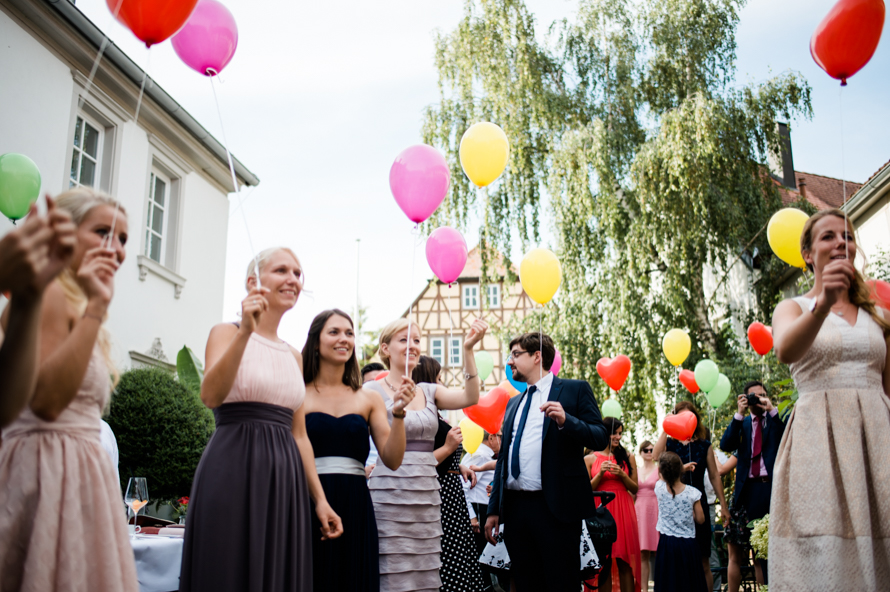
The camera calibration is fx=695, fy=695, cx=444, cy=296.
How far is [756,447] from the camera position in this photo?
627 centimetres

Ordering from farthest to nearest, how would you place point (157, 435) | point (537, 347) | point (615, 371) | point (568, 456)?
1. point (615, 371)
2. point (157, 435)
3. point (537, 347)
4. point (568, 456)

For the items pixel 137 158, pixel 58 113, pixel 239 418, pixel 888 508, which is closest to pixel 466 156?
pixel 239 418

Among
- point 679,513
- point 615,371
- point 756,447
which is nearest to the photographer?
point 756,447

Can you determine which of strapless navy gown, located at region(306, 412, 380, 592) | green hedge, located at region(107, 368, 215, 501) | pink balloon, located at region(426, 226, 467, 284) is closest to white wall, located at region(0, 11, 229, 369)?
green hedge, located at region(107, 368, 215, 501)

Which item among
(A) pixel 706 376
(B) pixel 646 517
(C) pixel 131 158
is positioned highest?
(C) pixel 131 158

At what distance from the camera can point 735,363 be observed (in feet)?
39.1

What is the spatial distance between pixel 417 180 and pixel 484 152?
1199mm

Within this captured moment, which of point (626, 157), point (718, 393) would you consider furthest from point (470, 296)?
point (718, 393)

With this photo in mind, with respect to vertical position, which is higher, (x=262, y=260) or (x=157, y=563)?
(x=262, y=260)

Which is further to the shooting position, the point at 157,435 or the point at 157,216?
the point at 157,216

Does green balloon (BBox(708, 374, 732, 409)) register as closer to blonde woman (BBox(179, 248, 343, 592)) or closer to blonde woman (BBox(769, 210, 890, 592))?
blonde woman (BBox(769, 210, 890, 592))

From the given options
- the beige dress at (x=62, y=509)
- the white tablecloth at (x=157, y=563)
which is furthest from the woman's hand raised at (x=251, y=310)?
the white tablecloth at (x=157, y=563)

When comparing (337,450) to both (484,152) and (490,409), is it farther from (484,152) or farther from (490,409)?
(484,152)

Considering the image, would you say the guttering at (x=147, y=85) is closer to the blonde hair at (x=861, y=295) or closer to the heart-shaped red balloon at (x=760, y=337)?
the heart-shaped red balloon at (x=760, y=337)
